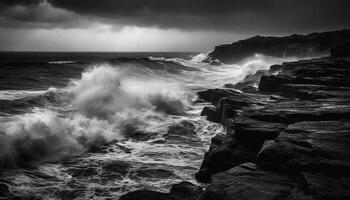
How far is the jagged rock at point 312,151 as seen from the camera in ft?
18.1

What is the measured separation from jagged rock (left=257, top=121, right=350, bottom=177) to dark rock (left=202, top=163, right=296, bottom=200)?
307 millimetres

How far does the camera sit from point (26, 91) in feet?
72.3

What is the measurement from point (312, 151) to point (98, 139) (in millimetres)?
9428

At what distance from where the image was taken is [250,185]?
17.7ft

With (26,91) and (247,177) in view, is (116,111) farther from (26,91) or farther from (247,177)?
(247,177)

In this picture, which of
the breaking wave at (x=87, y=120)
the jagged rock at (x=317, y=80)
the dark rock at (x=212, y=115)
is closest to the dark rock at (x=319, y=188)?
the jagged rock at (x=317, y=80)

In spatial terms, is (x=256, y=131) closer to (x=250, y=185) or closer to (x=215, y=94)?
(x=250, y=185)

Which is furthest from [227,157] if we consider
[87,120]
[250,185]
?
[87,120]

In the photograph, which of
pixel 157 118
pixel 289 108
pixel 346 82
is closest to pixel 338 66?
pixel 346 82

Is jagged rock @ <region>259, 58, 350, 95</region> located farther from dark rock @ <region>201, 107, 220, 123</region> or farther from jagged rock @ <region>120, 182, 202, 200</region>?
jagged rock @ <region>120, 182, 202, 200</region>

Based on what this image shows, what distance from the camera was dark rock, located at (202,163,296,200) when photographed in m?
5.03

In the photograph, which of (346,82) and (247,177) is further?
(346,82)

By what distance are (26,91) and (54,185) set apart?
15.2 metres

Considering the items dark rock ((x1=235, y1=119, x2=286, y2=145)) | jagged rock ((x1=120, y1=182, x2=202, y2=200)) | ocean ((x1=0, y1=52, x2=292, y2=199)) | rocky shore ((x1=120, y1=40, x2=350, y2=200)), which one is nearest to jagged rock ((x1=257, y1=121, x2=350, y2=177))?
rocky shore ((x1=120, y1=40, x2=350, y2=200))
